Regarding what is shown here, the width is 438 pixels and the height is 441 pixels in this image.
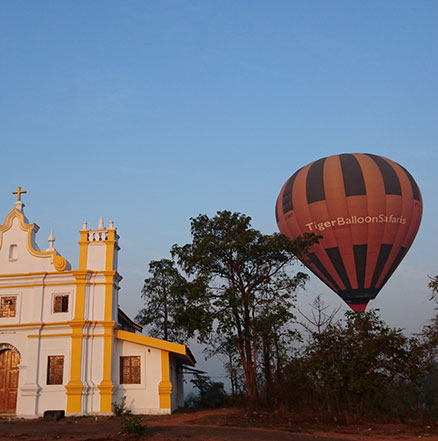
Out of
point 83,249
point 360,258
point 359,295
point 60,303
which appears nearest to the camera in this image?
point 60,303

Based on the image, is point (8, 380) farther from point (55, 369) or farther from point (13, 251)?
point (13, 251)

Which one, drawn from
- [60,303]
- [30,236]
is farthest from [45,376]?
[30,236]

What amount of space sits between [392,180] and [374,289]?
707 cm

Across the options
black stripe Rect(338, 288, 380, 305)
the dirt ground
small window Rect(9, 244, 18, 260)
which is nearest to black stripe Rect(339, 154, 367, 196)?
black stripe Rect(338, 288, 380, 305)

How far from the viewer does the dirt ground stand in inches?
A: 603

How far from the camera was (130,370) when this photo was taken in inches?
925

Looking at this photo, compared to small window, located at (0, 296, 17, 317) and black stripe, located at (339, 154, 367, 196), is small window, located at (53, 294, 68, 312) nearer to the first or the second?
small window, located at (0, 296, 17, 317)

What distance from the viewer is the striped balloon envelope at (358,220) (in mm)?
33594

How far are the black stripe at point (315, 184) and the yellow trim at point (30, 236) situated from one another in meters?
17.1

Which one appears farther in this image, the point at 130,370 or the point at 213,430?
the point at 130,370

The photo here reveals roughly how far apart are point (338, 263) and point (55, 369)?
61.5ft

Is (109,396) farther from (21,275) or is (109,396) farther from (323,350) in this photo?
(323,350)

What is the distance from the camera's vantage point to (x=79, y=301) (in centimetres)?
2352

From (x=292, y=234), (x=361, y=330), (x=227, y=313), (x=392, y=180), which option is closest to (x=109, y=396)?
(x=227, y=313)
